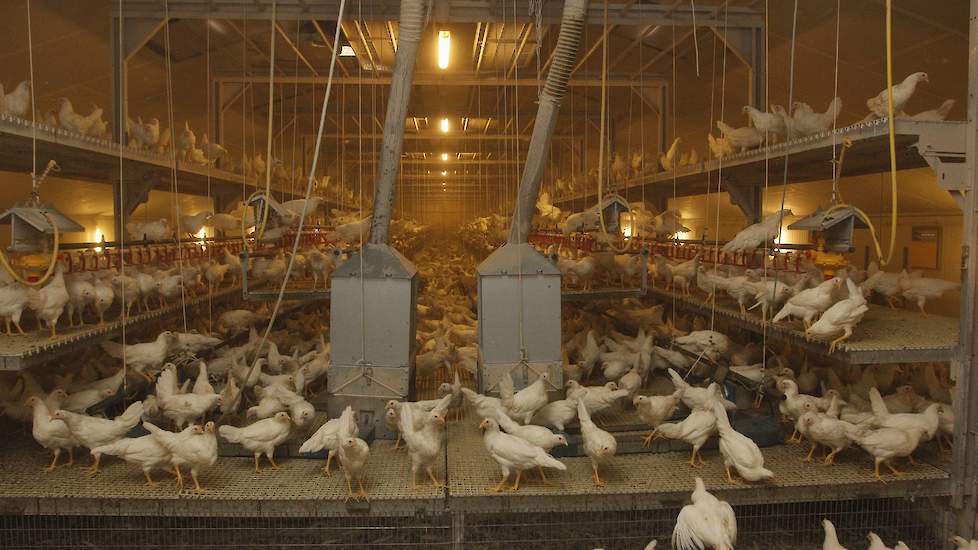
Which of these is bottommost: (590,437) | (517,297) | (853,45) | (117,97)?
(590,437)

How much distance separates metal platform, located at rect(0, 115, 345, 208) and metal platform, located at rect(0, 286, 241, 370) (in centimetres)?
129

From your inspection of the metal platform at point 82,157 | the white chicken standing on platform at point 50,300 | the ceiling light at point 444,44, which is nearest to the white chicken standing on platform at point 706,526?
the white chicken standing on platform at point 50,300

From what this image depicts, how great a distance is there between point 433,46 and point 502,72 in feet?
4.09

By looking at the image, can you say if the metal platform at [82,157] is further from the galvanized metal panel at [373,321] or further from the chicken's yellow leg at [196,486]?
the chicken's yellow leg at [196,486]

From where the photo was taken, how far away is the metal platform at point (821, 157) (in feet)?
12.9

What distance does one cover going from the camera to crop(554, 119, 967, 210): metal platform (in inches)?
155

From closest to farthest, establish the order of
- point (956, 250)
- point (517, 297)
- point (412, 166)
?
1. point (517, 297)
2. point (956, 250)
3. point (412, 166)

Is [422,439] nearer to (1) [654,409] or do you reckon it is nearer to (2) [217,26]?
(1) [654,409]

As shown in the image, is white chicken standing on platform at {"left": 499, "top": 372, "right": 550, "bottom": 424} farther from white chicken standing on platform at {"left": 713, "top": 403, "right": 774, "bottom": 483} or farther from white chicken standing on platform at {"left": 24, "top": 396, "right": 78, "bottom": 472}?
white chicken standing on platform at {"left": 24, "top": 396, "right": 78, "bottom": 472}

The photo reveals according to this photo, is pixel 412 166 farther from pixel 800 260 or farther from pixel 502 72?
pixel 800 260

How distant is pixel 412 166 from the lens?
20078 mm

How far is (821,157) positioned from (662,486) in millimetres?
3035

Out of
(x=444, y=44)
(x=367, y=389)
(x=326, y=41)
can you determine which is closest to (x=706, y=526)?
(x=367, y=389)

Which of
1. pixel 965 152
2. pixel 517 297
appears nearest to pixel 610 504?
pixel 517 297
